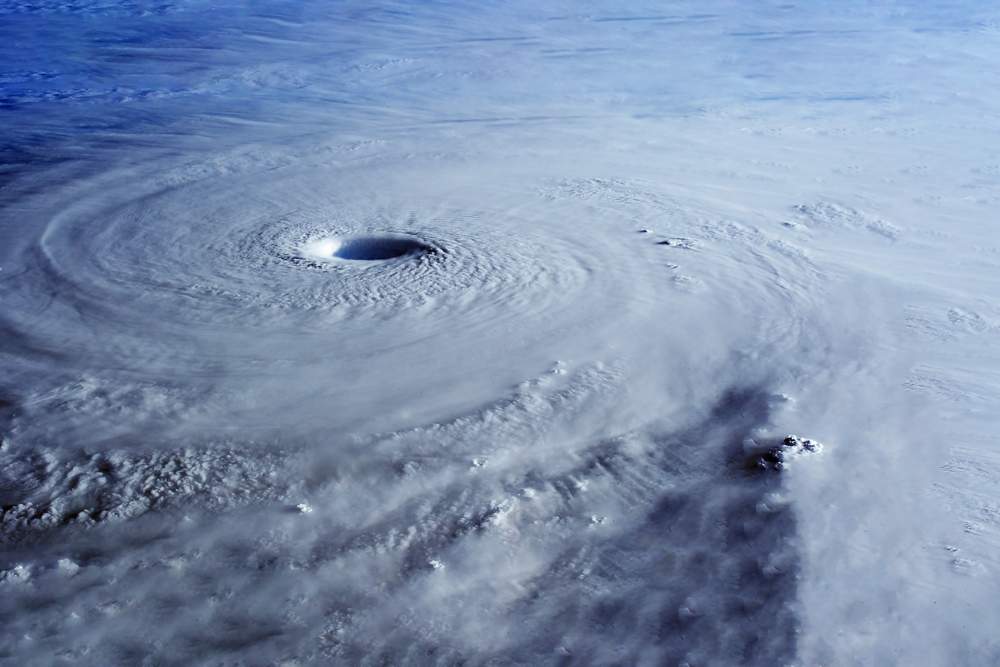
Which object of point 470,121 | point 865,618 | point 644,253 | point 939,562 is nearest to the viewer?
point 865,618

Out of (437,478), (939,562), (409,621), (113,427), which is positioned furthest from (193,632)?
(939,562)

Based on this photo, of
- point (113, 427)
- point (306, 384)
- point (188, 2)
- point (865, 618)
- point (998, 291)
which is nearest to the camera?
point (865, 618)

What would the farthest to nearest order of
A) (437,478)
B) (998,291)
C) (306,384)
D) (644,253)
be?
1. (644,253)
2. (998,291)
3. (306,384)
4. (437,478)

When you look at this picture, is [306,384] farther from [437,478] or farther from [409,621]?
[409,621]

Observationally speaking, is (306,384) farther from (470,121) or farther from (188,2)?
(188,2)

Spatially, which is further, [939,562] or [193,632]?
[939,562]

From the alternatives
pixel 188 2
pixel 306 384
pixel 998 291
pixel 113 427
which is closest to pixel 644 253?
pixel 998 291

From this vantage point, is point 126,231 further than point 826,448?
Yes

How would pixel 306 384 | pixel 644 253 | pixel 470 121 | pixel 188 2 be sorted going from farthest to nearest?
pixel 188 2, pixel 470 121, pixel 644 253, pixel 306 384

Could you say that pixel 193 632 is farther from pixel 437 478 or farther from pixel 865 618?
pixel 865 618
